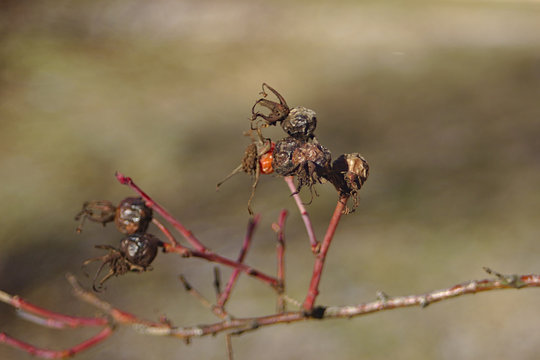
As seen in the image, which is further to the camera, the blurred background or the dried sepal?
the blurred background

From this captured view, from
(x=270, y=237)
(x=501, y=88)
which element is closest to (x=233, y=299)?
(x=270, y=237)

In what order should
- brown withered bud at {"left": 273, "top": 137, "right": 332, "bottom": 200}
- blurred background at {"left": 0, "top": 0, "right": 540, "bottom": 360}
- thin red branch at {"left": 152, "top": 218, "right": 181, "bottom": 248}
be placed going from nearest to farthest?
brown withered bud at {"left": 273, "top": 137, "right": 332, "bottom": 200}, thin red branch at {"left": 152, "top": 218, "right": 181, "bottom": 248}, blurred background at {"left": 0, "top": 0, "right": 540, "bottom": 360}

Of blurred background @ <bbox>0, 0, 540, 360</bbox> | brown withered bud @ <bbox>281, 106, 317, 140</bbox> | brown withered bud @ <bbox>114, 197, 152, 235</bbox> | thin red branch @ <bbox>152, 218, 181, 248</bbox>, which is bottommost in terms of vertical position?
blurred background @ <bbox>0, 0, 540, 360</bbox>

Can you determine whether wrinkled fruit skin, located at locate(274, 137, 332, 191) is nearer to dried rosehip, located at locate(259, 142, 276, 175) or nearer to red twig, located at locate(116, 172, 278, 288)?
dried rosehip, located at locate(259, 142, 276, 175)

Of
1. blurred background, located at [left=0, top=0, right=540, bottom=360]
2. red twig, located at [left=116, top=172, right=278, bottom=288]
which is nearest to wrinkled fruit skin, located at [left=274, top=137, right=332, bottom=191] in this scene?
red twig, located at [left=116, top=172, right=278, bottom=288]

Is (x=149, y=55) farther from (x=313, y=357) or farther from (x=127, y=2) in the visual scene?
(x=313, y=357)

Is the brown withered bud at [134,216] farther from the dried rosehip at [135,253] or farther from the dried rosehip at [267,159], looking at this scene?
the dried rosehip at [267,159]
